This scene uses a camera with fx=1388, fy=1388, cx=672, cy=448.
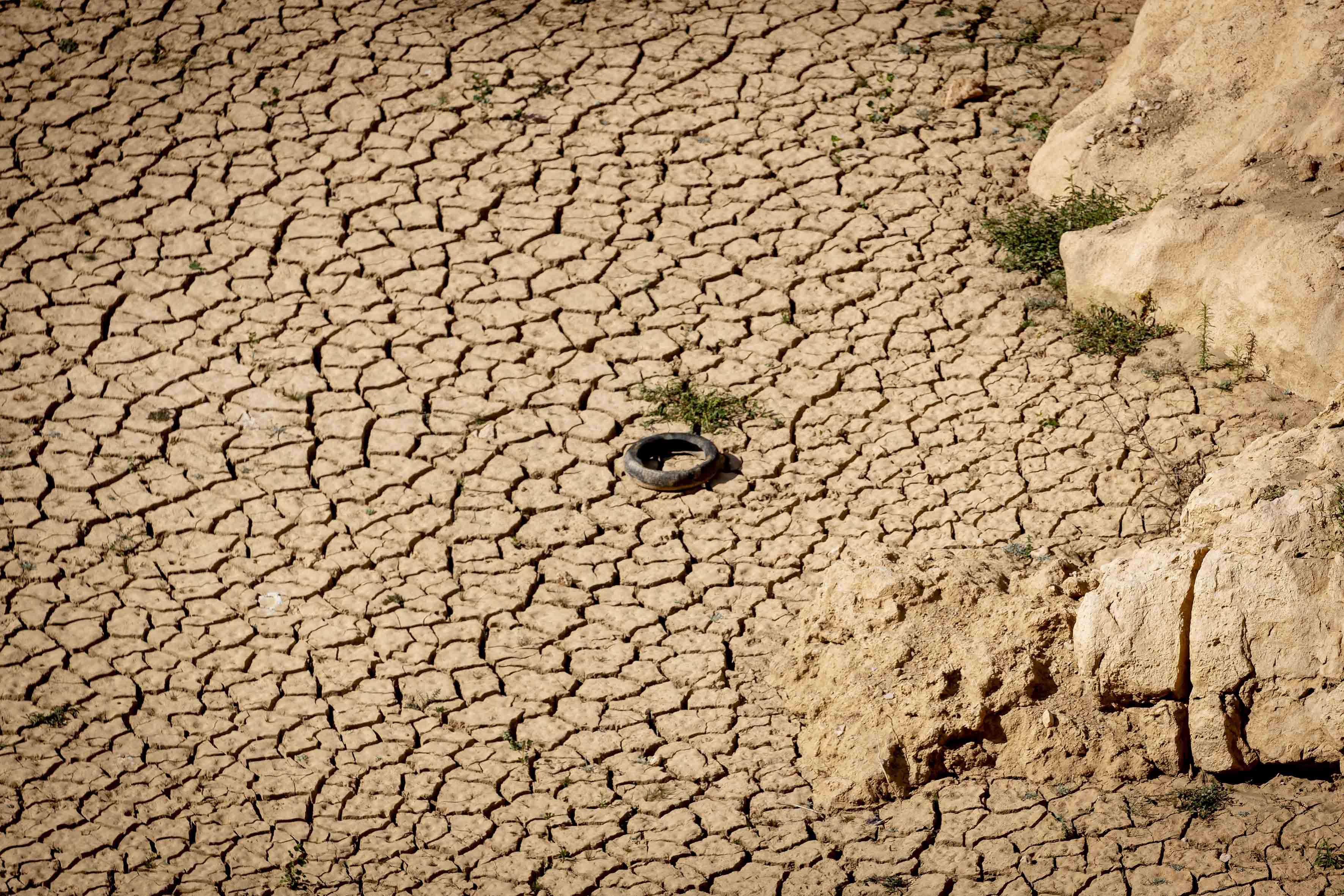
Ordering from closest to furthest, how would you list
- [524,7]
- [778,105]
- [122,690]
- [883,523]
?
[122,690], [883,523], [778,105], [524,7]

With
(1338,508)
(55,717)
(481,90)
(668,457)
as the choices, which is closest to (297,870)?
(55,717)

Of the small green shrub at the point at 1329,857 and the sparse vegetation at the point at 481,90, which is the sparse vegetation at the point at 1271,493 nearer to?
the small green shrub at the point at 1329,857

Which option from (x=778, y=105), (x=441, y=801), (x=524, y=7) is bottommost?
(x=441, y=801)

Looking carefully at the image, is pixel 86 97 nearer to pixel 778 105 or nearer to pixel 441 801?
pixel 778 105

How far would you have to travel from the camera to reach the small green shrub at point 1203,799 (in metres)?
3.62

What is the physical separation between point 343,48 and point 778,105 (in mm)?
2144

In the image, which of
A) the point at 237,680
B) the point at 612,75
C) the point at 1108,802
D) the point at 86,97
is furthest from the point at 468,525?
the point at 86,97

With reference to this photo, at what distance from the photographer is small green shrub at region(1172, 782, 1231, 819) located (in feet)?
11.9

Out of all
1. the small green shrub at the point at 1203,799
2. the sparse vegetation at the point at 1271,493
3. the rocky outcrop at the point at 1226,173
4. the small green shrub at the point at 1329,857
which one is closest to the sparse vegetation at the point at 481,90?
the rocky outcrop at the point at 1226,173

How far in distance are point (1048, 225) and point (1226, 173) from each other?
749 millimetres

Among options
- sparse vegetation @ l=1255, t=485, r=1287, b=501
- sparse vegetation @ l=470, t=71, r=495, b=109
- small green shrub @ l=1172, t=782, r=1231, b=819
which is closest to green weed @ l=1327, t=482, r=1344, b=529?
sparse vegetation @ l=1255, t=485, r=1287, b=501

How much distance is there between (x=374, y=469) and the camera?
5082 mm

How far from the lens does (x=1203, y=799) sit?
11.9 feet

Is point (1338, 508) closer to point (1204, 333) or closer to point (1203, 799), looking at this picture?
point (1203, 799)
